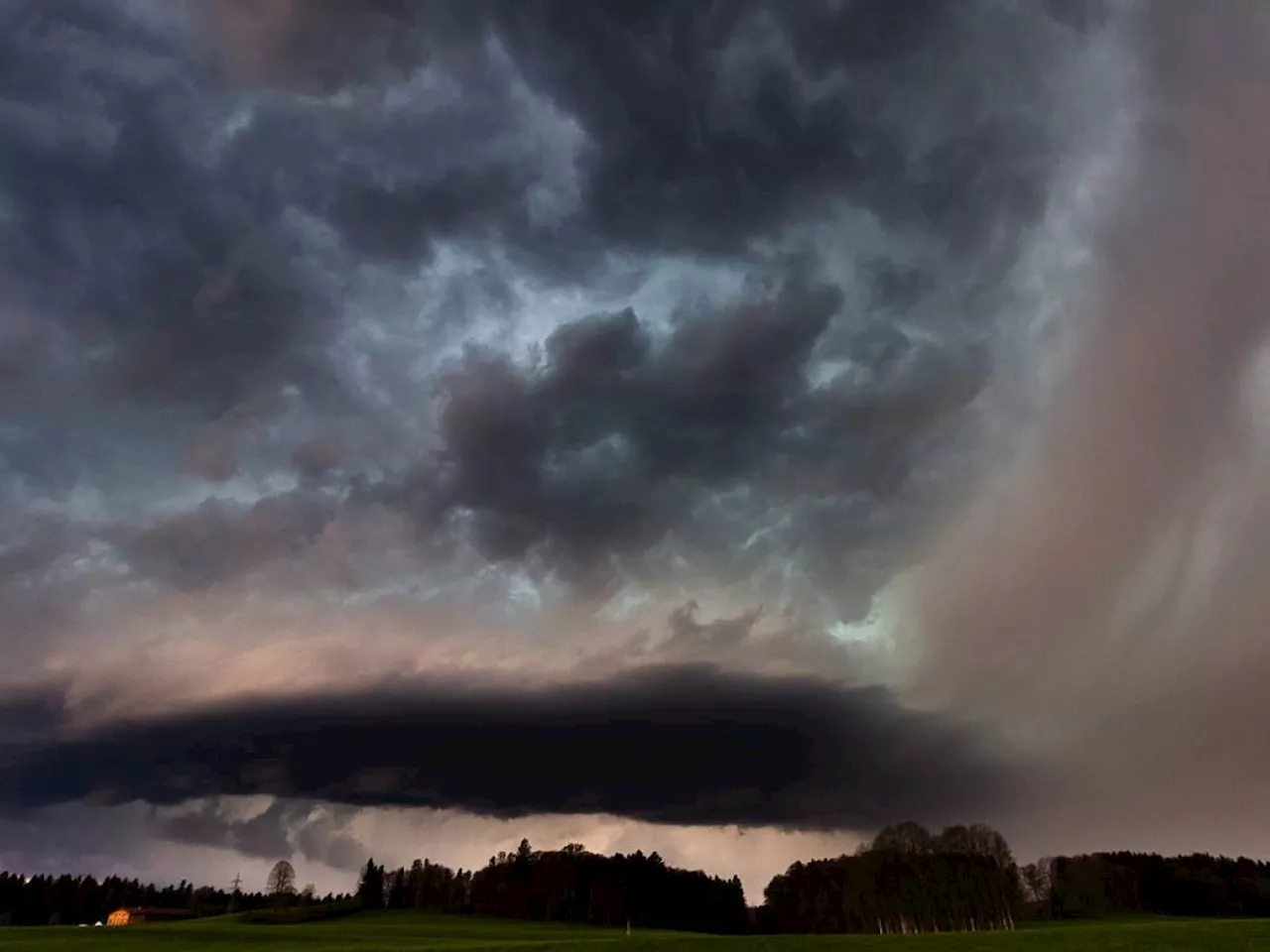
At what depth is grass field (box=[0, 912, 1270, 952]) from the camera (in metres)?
72.1

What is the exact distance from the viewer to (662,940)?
86.9 metres

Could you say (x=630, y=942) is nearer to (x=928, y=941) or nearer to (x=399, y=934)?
(x=928, y=941)

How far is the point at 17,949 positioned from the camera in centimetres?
9231

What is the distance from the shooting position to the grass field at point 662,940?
237ft

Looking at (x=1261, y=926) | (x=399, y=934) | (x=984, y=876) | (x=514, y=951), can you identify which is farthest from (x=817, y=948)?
(x=984, y=876)

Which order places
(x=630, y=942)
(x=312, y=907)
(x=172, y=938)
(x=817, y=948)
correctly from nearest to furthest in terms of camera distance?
1. (x=817, y=948)
2. (x=630, y=942)
3. (x=172, y=938)
4. (x=312, y=907)

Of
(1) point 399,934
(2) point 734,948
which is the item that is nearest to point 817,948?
(2) point 734,948

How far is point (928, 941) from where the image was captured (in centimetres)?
8150

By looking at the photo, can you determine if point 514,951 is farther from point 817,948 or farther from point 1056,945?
point 1056,945

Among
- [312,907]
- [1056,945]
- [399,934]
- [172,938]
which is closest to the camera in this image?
[1056,945]

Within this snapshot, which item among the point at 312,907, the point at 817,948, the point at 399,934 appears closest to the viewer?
the point at 817,948

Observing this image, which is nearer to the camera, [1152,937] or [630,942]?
[1152,937]

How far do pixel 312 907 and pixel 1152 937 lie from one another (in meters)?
151

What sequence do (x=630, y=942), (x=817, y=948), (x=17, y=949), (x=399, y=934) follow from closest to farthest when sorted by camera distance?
(x=817, y=948) → (x=630, y=942) → (x=17, y=949) → (x=399, y=934)
